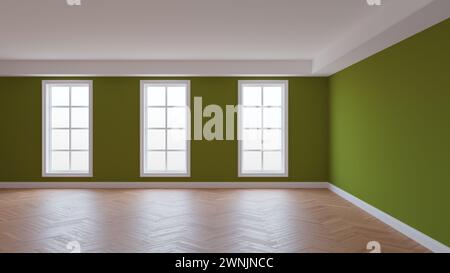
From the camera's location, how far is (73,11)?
4230 mm

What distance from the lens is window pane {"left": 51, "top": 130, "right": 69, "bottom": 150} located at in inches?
304

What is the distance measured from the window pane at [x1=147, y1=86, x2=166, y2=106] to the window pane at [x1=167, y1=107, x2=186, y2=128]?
0.77 feet

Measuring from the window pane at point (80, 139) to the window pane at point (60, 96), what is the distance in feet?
2.08

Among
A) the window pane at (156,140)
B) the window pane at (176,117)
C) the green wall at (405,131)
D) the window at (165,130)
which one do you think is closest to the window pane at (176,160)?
the window at (165,130)

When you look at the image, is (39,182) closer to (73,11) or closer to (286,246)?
(73,11)

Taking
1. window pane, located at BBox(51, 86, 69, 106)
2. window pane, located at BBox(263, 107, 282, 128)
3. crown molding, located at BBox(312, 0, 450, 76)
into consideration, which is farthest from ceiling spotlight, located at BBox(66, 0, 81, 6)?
window pane, located at BBox(263, 107, 282, 128)

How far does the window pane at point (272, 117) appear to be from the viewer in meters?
7.76

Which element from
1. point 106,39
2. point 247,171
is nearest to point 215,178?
point 247,171

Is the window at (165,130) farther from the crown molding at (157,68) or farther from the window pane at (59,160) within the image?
the window pane at (59,160)

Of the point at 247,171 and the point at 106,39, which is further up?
the point at 106,39

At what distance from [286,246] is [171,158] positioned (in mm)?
4300

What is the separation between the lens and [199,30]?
4988 millimetres

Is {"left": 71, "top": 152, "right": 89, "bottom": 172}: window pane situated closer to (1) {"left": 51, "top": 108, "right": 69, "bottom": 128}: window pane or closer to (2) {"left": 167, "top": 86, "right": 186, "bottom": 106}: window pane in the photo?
(1) {"left": 51, "top": 108, "right": 69, "bottom": 128}: window pane

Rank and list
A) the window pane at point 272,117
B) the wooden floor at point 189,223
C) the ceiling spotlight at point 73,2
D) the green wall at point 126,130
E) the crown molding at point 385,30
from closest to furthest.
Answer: the crown molding at point 385,30
the ceiling spotlight at point 73,2
the wooden floor at point 189,223
the green wall at point 126,130
the window pane at point 272,117
